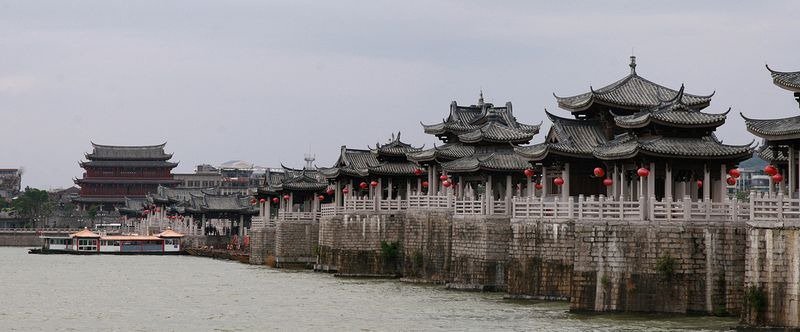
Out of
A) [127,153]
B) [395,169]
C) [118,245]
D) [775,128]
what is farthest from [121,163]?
[775,128]

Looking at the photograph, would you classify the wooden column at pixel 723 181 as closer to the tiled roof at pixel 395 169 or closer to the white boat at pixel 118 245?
the tiled roof at pixel 395 169

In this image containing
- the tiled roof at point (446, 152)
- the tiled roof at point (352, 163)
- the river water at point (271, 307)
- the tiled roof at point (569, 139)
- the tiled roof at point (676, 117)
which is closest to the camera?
the river water at point (271, 307)

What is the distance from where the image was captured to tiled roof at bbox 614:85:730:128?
42.8 m

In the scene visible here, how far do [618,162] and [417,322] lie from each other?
26.1 ft

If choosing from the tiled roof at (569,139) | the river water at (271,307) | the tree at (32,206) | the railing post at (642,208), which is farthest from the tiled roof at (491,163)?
the tree at (32,206)

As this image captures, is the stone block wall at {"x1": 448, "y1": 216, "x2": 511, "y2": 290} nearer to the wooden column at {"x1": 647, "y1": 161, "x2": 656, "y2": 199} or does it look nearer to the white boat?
the wooden column at {"x1": 647, "y1": 161, "x2": 656, "y2": 199}

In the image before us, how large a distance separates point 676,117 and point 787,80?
5766 mm

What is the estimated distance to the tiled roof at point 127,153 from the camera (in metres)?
180

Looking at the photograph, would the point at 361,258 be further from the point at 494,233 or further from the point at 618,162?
the point at 618,162

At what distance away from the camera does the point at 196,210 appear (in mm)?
128625

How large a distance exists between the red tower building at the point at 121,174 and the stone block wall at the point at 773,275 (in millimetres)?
151302

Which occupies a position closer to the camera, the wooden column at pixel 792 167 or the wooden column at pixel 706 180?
the wooden column at pixel 792 167

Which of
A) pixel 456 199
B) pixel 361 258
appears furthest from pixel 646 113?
pixel 361 258

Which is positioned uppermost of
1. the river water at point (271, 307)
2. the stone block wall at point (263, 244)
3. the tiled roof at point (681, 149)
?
the tiled roof at point (681, 149)
